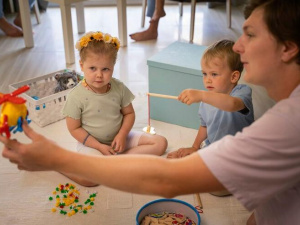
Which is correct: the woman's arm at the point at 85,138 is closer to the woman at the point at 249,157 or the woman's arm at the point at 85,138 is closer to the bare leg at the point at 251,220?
the bare leg at the point at 251,220

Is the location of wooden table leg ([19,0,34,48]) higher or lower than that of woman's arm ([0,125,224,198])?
lower

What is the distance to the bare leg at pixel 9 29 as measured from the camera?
10.7ft

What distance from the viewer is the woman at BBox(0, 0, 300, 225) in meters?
0.78

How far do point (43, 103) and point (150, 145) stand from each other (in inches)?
23.7

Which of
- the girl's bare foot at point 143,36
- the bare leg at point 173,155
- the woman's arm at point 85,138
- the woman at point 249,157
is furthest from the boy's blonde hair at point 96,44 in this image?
the girl's bare foot at point 143,36

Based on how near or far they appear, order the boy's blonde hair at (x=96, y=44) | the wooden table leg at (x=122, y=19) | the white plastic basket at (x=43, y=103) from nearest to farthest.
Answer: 1. the boy's blonde hair at (x=96, y=44)
2. the white plastic basket at (x=43, y=103)
3. the wooden table leg at (x=122, y=19)

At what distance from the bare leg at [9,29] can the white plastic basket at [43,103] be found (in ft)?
4.20

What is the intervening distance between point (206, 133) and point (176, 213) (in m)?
0.43

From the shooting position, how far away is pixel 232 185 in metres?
0.79

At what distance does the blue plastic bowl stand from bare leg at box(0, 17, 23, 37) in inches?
95.2

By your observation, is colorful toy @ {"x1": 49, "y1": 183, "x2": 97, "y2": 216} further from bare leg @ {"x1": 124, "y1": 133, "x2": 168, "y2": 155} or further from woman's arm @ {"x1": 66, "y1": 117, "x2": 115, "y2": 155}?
bare leg @ {"x1": 124, "y1": 133, "x2": 168, "y2": 155}

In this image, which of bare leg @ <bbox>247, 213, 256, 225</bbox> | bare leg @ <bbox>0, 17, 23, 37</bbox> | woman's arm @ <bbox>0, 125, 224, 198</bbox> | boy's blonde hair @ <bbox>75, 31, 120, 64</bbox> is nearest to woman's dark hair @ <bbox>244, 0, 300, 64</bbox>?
woman's arm @ <bbox>0, 125, 224, 198</bbox>

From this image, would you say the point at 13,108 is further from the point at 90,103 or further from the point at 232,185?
the point at 90,103

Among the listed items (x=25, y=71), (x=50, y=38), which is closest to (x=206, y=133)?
(x=25, y=71)
